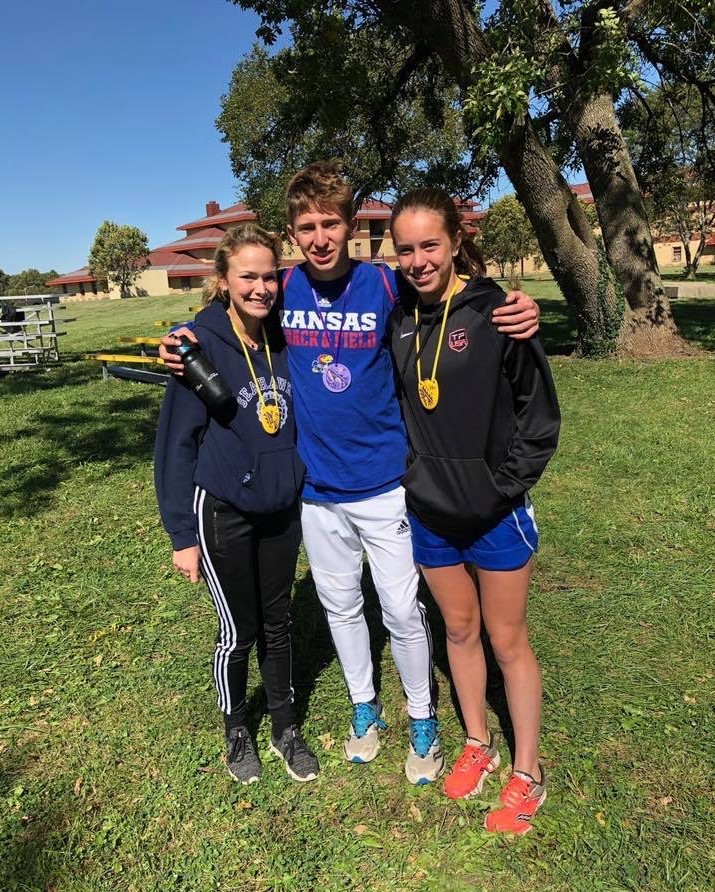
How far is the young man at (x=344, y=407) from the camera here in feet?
7.62

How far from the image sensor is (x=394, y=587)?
255 cm

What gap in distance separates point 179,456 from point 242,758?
1.33 meters

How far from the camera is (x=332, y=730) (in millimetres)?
3021

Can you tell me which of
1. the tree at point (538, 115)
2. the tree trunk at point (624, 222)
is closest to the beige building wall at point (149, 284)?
the tree at point (538, 115)

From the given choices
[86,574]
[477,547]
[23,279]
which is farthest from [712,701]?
[23,279]

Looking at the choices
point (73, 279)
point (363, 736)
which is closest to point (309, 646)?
point (363, 736)

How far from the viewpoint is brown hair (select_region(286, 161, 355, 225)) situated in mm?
2256

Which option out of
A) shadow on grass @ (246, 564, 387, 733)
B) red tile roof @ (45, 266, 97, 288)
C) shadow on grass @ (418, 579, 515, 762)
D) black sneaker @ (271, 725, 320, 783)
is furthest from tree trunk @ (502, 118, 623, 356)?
red tile roof @ (45, 266, 97, 288)

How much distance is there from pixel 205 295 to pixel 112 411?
25.6 ft

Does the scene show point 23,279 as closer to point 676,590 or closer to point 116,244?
point 116,244

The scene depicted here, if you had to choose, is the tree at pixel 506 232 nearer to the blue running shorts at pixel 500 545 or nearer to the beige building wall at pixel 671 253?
the beige building wall at pixel 671 253

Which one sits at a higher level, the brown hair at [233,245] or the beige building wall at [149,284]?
the beige building wall at [149,284]

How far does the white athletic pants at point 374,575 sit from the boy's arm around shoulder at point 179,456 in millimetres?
450

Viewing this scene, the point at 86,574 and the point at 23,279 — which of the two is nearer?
the point at 86,574
